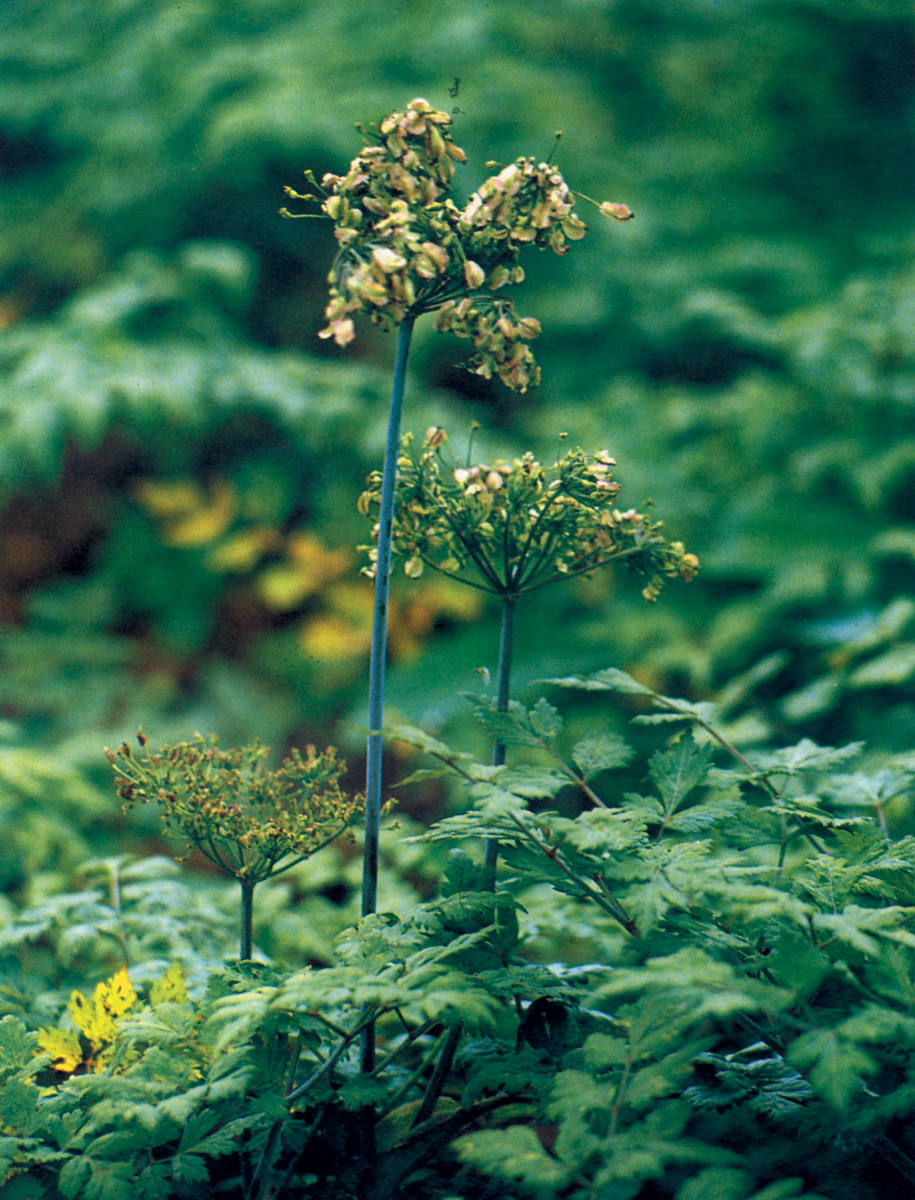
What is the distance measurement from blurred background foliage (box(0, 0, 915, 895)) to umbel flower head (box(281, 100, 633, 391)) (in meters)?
1.46

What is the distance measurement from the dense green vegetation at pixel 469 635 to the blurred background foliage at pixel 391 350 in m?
0.02

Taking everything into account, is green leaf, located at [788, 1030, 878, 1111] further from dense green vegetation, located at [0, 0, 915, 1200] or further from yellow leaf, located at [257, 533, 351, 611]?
yellow leaf, located at [257, 533, 351, 611]

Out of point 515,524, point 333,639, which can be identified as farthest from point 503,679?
point 333,639

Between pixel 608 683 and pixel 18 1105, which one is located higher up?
pixel 608 683

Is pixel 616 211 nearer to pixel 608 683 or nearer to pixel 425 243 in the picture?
pixel 425 243

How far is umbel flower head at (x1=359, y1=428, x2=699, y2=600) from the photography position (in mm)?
838

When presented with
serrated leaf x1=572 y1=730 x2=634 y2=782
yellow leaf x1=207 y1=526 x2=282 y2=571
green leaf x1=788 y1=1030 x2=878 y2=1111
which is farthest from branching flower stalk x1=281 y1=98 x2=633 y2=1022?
yellow leaf x1=207 y1=526 x2=282 y2=571

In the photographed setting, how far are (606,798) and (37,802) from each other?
3.71 feet

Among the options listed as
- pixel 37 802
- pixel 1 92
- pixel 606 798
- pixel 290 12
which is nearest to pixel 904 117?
pixel 290 12

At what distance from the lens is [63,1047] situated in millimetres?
908

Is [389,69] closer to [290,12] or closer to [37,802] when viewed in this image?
[290,12]

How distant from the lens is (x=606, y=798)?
6.23 feet

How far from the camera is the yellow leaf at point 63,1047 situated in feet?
2.96

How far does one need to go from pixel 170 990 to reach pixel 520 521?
63cm
